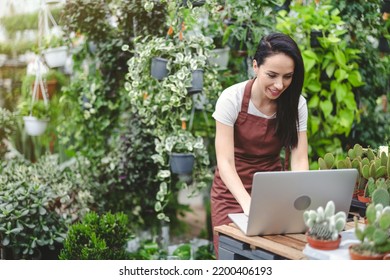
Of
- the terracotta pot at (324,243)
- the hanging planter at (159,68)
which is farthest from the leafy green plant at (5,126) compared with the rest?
the terracotta pot at (324,243)

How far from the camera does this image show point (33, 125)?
390 cm

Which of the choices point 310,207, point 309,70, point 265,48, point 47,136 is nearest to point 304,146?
point 265,48

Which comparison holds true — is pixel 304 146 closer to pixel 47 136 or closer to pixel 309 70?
pixel 309 70

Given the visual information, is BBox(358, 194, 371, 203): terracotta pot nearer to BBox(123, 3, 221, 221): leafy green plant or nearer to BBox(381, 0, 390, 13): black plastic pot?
BBox(123, 3, 221, 221): leafy green plant

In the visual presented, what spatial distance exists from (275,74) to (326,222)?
0.75 metres

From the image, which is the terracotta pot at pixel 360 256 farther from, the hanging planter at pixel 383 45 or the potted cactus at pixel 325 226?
the hanging planter at pixel 383 45

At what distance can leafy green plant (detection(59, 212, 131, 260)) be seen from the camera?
9.20 feet

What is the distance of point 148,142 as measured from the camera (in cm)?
374

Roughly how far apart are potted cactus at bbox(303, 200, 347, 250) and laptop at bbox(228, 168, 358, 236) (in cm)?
15

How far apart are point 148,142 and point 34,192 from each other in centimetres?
88

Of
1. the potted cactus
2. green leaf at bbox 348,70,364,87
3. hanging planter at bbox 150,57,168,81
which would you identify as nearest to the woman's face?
the potted cactus

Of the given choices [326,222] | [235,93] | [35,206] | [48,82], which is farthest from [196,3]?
[326,222]

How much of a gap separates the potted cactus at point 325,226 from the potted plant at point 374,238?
0.17ft

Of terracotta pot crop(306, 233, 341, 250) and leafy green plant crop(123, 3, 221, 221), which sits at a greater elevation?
leafy green plant crop(123, 3, 221, 221)
